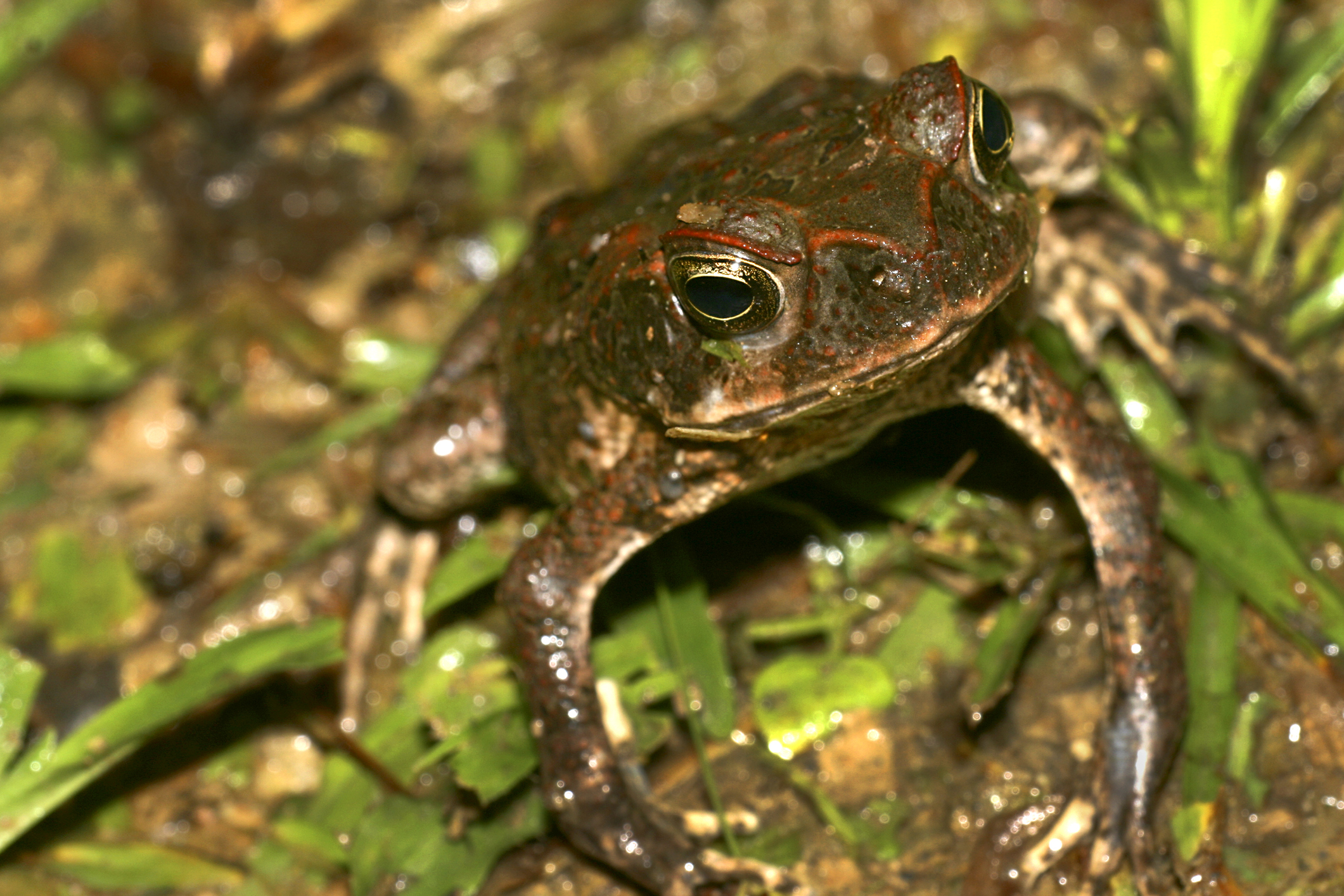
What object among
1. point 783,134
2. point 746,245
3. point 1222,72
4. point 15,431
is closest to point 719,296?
point 746,245

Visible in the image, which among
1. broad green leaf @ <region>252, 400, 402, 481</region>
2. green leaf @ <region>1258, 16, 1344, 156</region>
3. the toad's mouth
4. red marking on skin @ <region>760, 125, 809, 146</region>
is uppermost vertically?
green leaf @ <region>1258, 16, 1344, 156</region>

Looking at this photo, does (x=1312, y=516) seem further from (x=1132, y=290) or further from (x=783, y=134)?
(x=783, y=134)

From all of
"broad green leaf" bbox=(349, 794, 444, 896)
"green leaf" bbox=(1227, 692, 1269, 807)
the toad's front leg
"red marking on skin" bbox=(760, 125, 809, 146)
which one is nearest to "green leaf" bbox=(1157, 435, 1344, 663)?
"green leaf" bbox=(1227, 692, 1269, 807)

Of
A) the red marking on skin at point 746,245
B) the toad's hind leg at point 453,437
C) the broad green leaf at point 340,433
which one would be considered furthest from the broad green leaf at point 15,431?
the red marking on skin at point 746,245

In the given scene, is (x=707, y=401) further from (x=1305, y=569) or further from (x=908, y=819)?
(x=1305, y=569)

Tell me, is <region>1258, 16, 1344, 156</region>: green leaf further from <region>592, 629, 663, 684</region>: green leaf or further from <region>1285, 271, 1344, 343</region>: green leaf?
<region>592, 629, 663, 684</region>: green leaf

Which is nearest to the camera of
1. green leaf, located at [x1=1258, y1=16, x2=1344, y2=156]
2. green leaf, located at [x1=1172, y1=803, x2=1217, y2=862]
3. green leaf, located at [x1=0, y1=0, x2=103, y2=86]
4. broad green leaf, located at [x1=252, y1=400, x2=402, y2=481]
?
green leaf, located at [x1=1172, y1=803, x2=1217, y2=862]
